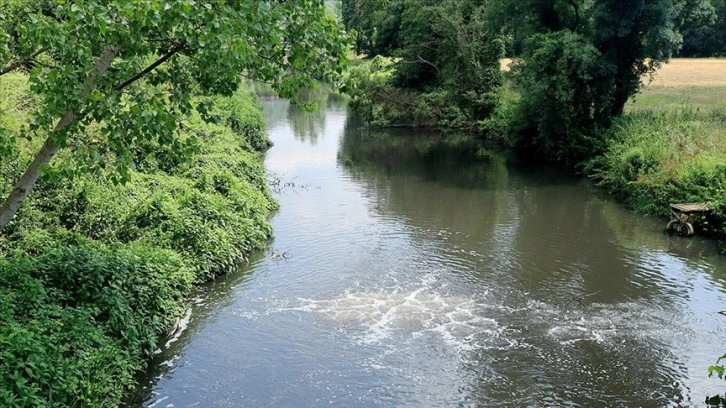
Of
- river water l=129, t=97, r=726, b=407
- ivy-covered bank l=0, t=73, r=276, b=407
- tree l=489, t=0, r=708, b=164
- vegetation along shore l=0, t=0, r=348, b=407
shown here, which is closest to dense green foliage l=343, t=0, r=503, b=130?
tree l=489, t=0, r=708, b=164

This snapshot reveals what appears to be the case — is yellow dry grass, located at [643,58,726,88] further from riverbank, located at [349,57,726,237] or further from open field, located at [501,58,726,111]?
riverbank, located at [349,57,726,237]

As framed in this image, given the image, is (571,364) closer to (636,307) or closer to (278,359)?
(636,307)

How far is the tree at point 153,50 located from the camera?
8.34m

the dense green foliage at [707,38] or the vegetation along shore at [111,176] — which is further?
the dense green foliage at [707,38]

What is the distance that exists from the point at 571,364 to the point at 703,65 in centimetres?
6498

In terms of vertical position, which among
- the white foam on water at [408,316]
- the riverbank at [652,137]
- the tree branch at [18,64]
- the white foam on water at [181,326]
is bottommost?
the white foam on water at [181,326]

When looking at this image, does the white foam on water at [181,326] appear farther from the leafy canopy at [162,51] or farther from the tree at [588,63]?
the tree at [588,63]

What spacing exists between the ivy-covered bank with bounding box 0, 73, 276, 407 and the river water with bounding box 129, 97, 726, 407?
0.88 metres

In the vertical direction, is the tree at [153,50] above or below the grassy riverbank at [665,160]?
below

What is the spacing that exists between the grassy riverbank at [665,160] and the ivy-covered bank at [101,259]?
1482 cm

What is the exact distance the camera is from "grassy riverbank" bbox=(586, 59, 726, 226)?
23.3 m

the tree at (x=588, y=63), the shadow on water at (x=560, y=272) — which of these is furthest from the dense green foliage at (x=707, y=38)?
the shadow on water at (x=560, y=272)

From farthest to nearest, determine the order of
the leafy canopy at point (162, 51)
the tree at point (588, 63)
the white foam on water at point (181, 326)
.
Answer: the tree at point (588, 63) < the white foam on water at point (181, 326) < the leafy canopy at point (162, 51)

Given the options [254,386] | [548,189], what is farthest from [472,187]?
[254,386]
